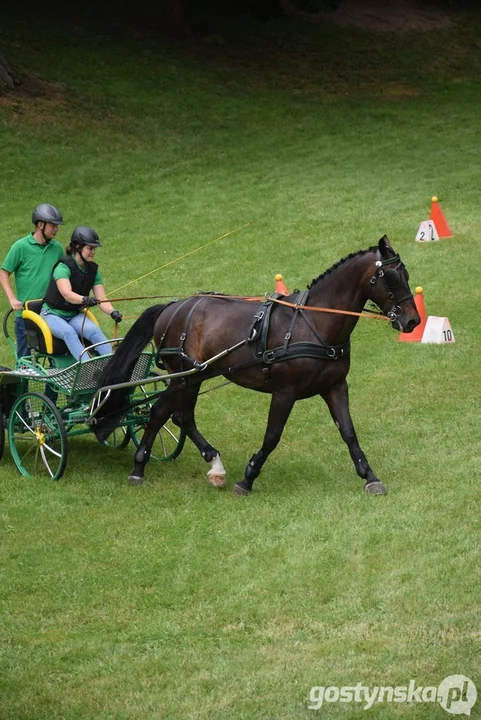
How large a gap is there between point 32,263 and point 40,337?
944 millimetres

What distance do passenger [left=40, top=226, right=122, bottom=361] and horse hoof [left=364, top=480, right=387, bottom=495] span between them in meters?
2.69

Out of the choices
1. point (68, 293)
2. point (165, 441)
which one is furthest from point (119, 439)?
point (68, 293)

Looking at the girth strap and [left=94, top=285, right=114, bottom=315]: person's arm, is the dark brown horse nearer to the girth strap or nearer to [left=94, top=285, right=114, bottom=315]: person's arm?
the girth strap

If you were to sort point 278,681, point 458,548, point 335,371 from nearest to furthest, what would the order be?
point 278,681, point 458,548, point 335,371

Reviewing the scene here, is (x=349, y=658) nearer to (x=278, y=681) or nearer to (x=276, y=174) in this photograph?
(x=278, y=681)

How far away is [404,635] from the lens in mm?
6652

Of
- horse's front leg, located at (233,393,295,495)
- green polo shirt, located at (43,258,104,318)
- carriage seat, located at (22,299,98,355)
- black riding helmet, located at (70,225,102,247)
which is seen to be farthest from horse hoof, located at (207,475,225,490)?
black riding helmet, located at (70,225,102,247)

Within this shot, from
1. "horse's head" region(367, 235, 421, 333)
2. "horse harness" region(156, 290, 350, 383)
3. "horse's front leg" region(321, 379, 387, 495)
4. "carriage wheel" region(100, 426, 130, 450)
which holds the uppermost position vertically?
"horse's head" region(367, 235, 421, 333)

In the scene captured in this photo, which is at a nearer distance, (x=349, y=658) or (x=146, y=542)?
(x=349, y=658)

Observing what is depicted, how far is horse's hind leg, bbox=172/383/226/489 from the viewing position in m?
9.56

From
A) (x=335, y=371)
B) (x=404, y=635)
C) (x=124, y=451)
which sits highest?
(x=335, y=371)

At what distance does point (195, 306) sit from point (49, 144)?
51.3 ft

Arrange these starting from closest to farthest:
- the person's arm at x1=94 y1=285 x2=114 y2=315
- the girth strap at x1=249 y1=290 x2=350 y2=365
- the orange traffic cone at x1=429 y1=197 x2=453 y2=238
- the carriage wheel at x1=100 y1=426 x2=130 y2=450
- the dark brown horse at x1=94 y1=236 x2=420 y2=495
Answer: the dark brown horse at x1=94 y1=236 x2=420 y2=495 < the girth strap at x1=249 y1=290 x2=350 y2=365 < the person's arm at x1=94 y1=285 x2=114 y2=315 < the carriage wheel at x1=100 y1=426 x2=130 y2=450 < the orange traffic cone at x1=429 y1=197 x2=453 y2=238

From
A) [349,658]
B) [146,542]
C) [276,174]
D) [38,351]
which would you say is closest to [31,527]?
[146,542]
